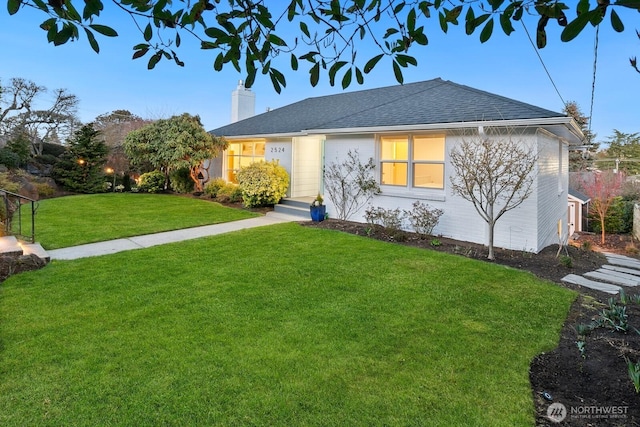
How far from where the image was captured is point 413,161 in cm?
970

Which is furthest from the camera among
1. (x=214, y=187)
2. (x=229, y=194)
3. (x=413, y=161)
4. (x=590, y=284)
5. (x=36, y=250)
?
(x=214, y=187)

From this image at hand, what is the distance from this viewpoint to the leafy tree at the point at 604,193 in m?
16.4

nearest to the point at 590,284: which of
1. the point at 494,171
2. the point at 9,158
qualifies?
the point at 494,171

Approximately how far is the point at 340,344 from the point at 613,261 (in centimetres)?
830

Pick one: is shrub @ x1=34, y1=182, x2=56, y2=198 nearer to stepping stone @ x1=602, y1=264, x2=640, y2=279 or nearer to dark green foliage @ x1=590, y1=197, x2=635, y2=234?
stepping stone @ x1=602, y1=264, x2=640, y2=279

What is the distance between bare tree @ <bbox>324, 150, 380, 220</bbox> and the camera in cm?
1053

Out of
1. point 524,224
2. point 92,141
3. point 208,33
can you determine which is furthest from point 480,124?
point 92,141

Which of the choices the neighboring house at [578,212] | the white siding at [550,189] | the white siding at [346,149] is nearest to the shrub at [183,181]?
the white siding at [346,149]

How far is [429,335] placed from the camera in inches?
158

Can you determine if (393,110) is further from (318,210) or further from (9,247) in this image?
(9,247)

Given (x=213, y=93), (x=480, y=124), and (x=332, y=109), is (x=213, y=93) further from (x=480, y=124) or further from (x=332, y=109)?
(x=480, y=124)

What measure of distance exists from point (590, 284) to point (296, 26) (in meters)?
6.48

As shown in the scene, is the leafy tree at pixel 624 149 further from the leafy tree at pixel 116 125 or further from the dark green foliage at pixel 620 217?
the leafy tree at pixel 116 125

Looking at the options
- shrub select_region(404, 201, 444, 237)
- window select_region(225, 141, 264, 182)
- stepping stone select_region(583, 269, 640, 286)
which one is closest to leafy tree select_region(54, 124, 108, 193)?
window select_region(225, 141, 264, 182)
